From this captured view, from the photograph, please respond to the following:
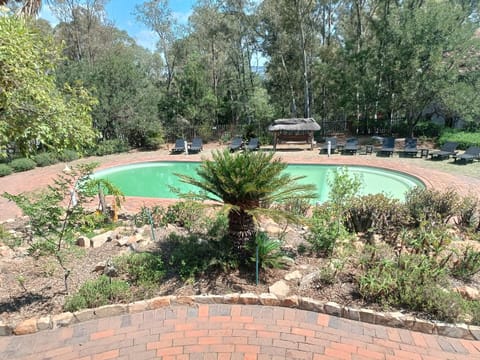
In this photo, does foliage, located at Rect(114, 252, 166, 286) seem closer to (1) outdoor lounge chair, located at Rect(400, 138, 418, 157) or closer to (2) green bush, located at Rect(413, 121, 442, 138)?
(1) outdoor lounge chair, located at Rect(400, 138, 418, 157)

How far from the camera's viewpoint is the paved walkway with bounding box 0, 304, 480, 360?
3.22 metres

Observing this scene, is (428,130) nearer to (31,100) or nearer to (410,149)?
(410,149)

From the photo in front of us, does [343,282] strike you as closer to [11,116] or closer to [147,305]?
[147,305]

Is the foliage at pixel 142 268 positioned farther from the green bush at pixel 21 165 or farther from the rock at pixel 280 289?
the green bush at pixel 21 165

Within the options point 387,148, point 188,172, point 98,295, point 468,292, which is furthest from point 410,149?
point 98,295

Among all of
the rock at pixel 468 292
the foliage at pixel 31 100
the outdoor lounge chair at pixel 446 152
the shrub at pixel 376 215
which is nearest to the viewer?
the rock at pixel 468 292

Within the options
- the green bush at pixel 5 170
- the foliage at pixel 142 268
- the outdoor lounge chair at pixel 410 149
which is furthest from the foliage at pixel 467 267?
the green bush at pixel 5 170

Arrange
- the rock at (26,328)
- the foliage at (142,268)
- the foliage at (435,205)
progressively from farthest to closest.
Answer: the foliage at (435,205)
the foliage at (142,268)
the rock at (26,328)

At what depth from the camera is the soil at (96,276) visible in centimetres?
393

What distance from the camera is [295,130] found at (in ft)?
56.4

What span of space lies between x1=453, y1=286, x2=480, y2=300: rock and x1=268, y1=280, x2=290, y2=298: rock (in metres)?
2.22

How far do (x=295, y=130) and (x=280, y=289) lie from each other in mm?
14050

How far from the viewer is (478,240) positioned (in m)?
5.47

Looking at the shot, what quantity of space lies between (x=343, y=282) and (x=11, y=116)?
548 cm
